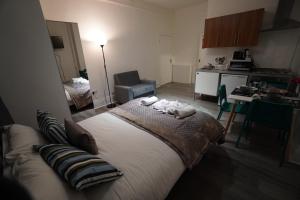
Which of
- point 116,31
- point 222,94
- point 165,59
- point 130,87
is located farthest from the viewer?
point 165,59

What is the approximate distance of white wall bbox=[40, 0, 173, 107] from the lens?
9.77 feet

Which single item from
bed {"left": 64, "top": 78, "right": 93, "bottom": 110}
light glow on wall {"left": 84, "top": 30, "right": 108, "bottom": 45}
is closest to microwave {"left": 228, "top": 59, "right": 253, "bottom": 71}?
light glow on wall {"left": 84, "top": 30, "right": 108, "bottom": 45}

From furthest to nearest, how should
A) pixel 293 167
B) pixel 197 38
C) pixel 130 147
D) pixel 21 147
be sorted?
pixel 197 38 → pixel 293 167 → pixel 130 147 → pixel 21 147

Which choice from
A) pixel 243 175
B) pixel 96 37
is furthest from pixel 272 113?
pixel 96 37

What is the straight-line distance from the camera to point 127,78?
4.15 meters

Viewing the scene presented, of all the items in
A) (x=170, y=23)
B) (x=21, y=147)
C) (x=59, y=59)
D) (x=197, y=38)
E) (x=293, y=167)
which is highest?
(x=170, y=23)

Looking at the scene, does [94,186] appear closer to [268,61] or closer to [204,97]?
[204,97]

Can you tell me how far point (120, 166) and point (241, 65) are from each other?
365 cm

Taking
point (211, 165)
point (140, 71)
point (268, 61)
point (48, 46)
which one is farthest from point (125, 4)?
point (211, 165)

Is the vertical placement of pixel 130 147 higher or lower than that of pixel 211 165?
higher

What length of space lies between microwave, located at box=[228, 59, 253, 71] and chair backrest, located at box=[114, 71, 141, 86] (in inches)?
101

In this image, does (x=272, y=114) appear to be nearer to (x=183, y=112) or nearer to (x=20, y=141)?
(x=183, y=112)

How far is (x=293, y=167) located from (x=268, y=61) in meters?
2.64

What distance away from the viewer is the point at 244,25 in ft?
10.7
